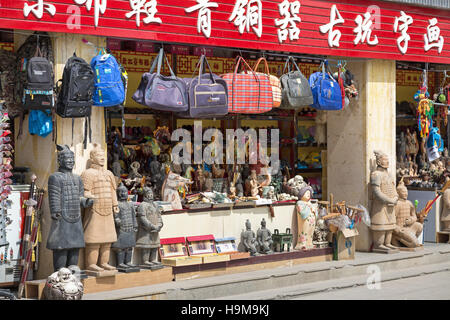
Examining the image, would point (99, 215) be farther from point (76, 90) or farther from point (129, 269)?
point (76, 90)

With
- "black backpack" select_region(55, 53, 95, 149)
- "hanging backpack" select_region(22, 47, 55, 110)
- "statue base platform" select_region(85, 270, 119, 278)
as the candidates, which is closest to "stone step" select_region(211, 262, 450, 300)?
"statue base platform" select_region(85, 270, 119, 278)

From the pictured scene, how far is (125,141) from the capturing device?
14633 mm

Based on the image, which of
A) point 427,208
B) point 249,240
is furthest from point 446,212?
point 249,240

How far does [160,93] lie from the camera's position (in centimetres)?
1159

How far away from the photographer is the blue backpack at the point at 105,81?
10.9 metres

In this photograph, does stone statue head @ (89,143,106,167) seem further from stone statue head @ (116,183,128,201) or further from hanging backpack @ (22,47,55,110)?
hanging backpack @ (22,47,55,110)

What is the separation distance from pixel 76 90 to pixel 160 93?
4.54 ft

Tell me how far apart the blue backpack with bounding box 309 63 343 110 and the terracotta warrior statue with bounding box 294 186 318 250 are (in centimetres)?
141

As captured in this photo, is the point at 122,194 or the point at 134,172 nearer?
the point at 122,194

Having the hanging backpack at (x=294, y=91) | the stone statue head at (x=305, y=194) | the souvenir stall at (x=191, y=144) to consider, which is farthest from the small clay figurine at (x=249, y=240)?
the hanging backpack at (x=294, y=91)

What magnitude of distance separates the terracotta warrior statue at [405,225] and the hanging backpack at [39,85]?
6906 millimetres

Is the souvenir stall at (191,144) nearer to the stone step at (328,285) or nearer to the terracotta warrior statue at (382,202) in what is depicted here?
the terracotta warrior statue at (382,202)

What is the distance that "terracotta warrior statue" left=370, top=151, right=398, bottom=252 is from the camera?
1422cm

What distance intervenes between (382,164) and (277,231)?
2.40 metres
